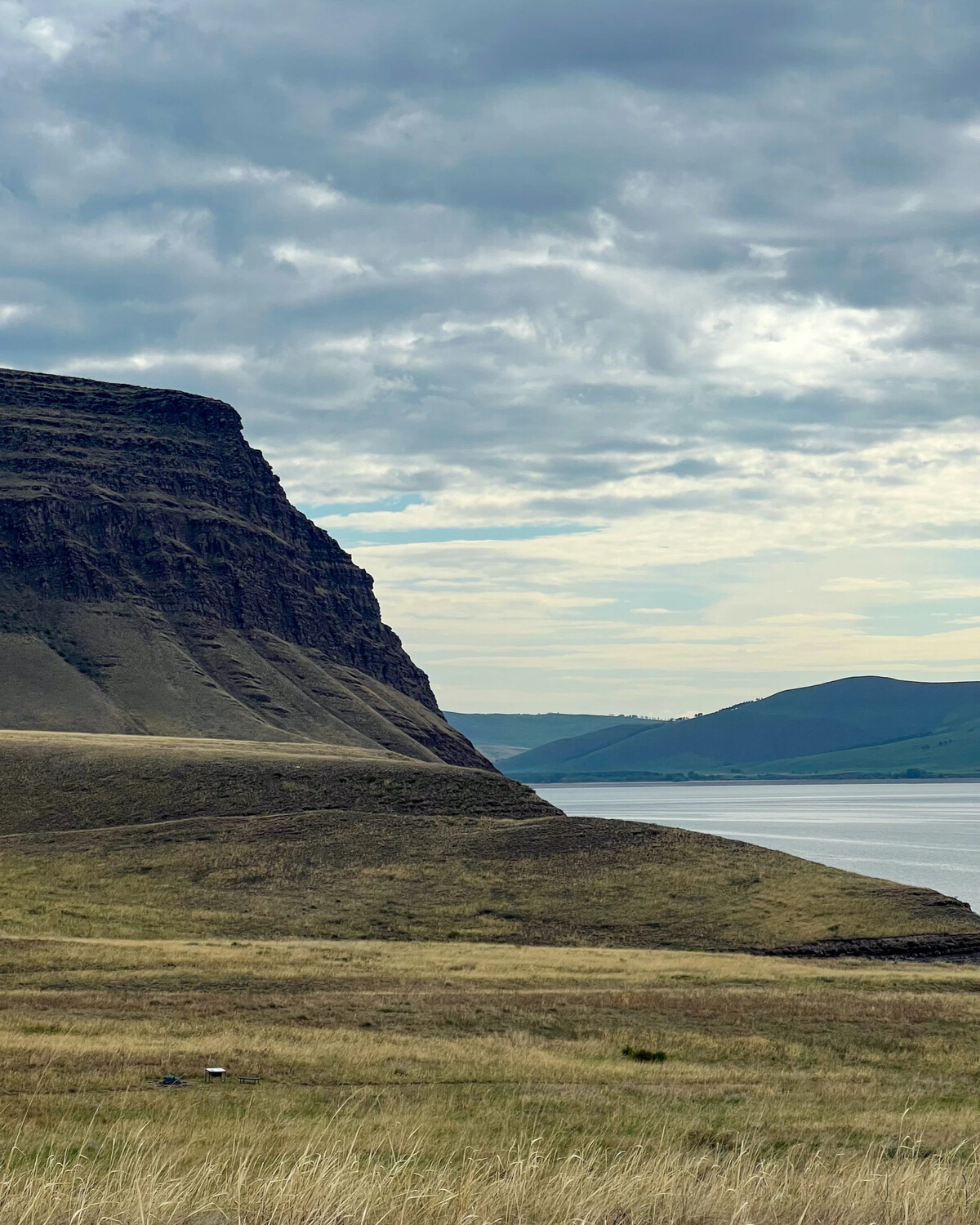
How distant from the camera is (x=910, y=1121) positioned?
1919 cm

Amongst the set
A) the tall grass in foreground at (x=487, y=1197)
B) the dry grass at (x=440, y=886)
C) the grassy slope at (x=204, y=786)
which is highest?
the tall grass in foreground at (x=487, y=1197)

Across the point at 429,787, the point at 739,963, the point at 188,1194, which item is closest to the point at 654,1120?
the point at 188,1194

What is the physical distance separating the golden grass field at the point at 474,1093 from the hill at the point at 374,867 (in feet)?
56.4

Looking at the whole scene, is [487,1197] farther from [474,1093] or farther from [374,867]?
[374,867]

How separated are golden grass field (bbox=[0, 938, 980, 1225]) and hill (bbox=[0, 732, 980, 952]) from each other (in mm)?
17205

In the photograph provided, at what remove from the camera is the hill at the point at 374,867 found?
62406mm

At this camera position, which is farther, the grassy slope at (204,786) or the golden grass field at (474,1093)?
the grassy slope at (204,786)

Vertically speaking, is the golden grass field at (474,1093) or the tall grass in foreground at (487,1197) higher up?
the tall grass in foreground at (487,1197)

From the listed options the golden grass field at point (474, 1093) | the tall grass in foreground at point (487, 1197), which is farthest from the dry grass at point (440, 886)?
the tall grass in foreground at point (487, 1197)

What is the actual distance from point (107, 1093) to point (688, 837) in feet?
224

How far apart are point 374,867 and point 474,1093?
5619 cm

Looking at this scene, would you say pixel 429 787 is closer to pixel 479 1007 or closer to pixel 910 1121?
pixel 479 1007

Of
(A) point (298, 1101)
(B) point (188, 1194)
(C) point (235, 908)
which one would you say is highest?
(B) point (188, 1194)

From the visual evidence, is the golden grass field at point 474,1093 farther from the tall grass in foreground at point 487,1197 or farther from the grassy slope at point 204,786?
the grassy slope at point 204,786
